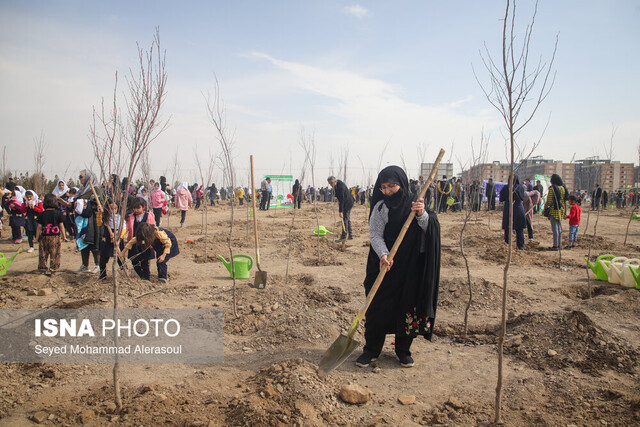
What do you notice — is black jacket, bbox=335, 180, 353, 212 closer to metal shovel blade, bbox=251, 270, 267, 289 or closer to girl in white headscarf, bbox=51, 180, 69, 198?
metal shovel blade, bbox=251, 270, 267, 289

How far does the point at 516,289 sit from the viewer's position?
209 inches

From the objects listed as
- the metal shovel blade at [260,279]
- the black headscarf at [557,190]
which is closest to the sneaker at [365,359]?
the metal shovel blade at [260,279]

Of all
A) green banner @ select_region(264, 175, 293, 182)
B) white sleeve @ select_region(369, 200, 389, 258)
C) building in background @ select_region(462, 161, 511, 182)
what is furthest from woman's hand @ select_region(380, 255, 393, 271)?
green banner @ select_region(264, 175, 293, 182)

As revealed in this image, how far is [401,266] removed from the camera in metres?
2.99

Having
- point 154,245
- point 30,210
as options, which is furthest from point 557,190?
point 30,210

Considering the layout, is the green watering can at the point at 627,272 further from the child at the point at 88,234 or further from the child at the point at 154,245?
the child at the point at 88,234

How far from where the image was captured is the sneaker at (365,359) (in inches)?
123

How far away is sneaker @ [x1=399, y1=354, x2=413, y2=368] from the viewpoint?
123 inches

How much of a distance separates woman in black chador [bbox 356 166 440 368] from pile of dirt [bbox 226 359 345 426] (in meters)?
0.63

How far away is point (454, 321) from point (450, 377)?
1318mm

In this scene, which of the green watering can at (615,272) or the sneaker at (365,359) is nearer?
the sneaker at (365,359)

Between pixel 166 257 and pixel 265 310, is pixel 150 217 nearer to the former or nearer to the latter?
pixel 166 257

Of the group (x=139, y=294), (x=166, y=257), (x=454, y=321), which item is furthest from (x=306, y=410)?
(x=166, y=257)

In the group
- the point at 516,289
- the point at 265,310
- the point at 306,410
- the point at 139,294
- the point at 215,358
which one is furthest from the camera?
the point at 516,289
